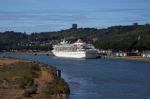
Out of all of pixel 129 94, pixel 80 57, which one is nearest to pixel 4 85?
pixel 129 94

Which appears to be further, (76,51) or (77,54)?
(76,51)

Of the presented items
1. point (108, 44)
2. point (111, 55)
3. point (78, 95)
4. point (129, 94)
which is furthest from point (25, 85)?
point (108, 44)

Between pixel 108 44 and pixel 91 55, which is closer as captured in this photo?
pixel 91 55

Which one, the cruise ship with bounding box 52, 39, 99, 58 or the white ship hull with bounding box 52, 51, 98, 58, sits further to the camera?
the cruise ship with bounding box 52, 39, 99, 58

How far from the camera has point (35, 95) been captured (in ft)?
109

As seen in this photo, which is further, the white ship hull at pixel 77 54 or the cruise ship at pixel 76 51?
the cruise ship at pixel 76 51

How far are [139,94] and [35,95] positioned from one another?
9236 millimetres

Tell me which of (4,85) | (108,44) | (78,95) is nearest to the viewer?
(78,95)

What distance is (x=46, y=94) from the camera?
3331 centimetres

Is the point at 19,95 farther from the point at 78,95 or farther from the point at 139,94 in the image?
the point at 139,94

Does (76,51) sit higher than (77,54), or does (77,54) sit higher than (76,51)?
(76,51)

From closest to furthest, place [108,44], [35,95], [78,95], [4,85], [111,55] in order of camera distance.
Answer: [35,95]
[78,95]
[4,85]
[111,55]
[108,44]

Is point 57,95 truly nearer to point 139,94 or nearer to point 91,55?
point 139,94

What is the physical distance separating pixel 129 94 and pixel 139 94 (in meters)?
0.80
